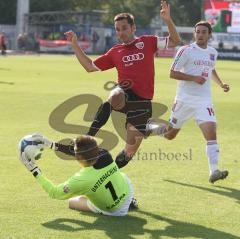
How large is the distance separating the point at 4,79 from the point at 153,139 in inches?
610

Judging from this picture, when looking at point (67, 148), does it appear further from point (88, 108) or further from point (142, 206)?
point (88, 108)

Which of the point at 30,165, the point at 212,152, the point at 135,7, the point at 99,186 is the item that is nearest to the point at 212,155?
the point at 212,152

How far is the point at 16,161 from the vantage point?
9250 millimetres

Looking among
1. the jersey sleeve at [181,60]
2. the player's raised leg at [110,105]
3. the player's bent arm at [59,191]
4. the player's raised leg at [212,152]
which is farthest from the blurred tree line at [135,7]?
the player's bent arm at [59,191]

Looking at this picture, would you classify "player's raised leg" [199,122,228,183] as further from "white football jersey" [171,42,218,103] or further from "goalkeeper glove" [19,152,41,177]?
"goalkeeper glove" [19,152,41,177]

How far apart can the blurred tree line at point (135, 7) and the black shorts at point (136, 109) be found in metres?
73.7

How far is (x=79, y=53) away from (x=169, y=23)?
116cm

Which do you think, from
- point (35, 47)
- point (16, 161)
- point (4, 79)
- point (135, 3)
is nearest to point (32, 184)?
point (16, 161)

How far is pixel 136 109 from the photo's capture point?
7965 mm

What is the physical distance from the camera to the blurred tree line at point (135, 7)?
82.4m

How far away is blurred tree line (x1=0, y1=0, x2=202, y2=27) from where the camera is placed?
82.4 meters

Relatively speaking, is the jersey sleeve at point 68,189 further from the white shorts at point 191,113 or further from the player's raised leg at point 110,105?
the white shorts at point 191,113

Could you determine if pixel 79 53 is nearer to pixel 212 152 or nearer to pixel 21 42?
pixel 212 152

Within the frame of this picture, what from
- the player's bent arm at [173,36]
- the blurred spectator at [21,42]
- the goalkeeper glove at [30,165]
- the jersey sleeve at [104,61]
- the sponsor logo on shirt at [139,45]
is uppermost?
the player's bent arm at [173,36]
